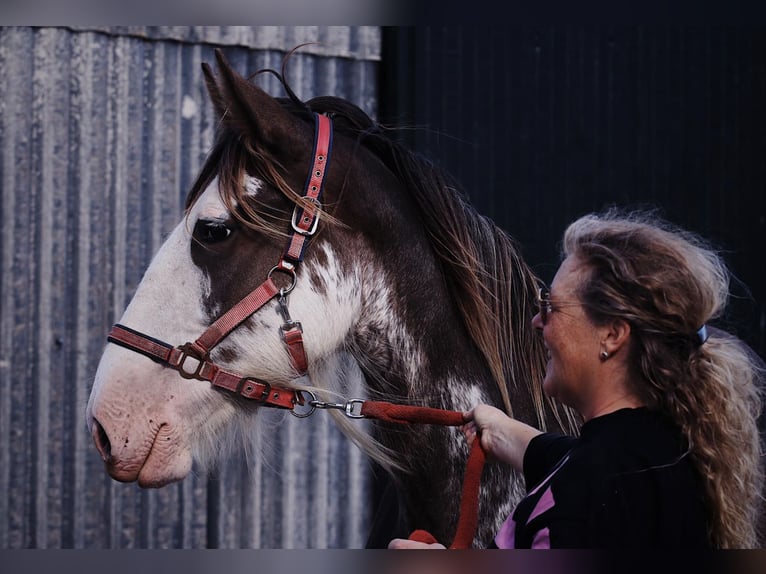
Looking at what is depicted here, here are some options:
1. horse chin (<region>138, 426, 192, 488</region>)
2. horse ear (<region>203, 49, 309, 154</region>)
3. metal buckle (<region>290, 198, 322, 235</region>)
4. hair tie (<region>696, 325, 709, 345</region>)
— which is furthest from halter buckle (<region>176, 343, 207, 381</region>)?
hair tie (<region>696, 325, 709, 345</region>)

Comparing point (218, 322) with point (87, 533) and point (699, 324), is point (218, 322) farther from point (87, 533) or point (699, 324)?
point (87, 533)

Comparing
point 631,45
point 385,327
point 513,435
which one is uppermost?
point 631,45

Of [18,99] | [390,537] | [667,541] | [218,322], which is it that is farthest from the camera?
[18,99]

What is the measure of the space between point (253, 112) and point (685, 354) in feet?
3.34

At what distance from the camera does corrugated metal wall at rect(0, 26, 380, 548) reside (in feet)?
10.7

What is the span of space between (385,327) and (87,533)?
224 cm

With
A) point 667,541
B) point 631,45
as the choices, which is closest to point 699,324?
point 667,541

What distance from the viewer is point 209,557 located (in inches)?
65.3

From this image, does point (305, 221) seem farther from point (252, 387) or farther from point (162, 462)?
point (162, 462)

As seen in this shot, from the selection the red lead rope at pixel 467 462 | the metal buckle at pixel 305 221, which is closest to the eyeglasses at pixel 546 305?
the red lead rope at pixel 467 462

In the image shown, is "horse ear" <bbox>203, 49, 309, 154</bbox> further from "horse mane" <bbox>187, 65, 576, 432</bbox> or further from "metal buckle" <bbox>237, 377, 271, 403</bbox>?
"metal buckle" <bbox>237, 377, 271, 403</bbox>

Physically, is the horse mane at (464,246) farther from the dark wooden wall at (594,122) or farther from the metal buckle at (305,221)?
the dark wooden wall at (594,122)

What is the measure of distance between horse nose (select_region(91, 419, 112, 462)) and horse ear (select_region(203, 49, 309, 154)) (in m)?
0.73

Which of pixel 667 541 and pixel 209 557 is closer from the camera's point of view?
pixel 667 541
